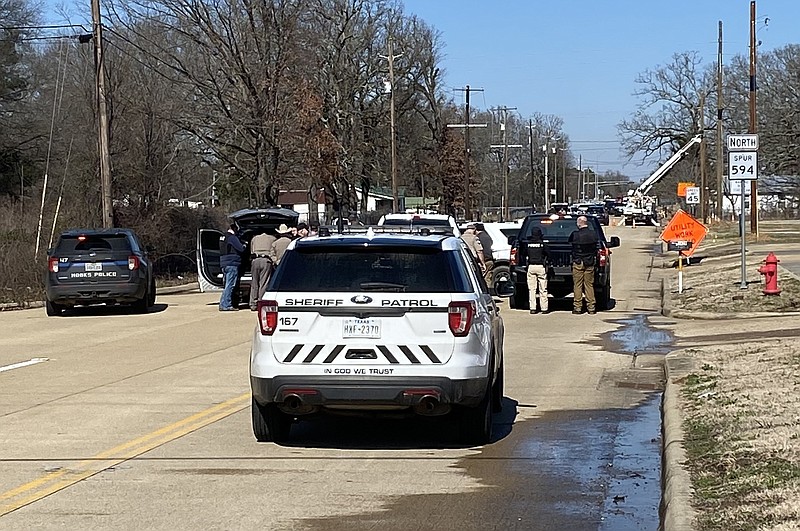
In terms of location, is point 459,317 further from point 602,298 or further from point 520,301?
point 520,301

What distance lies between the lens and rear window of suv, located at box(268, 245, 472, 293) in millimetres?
9289

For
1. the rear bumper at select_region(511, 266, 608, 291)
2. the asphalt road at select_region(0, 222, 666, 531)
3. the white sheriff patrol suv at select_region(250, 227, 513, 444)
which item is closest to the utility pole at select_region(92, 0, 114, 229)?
the rear bumper at select_region(511, 266, 608, 291)

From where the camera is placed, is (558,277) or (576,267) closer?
(576,267)

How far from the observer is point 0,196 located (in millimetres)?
45250

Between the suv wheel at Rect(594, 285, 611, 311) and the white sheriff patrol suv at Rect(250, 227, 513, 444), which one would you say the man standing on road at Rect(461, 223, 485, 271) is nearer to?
the suv wheel at Rect(594, 285, 611, 311)

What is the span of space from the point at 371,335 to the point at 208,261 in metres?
18.2

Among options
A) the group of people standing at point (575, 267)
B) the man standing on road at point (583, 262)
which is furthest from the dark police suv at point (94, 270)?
the man standing on road at point (583, 262)

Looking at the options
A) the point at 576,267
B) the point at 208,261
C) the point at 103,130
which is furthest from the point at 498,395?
the point at 103,130

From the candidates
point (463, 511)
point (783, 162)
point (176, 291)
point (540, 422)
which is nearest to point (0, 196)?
point (176, 291)

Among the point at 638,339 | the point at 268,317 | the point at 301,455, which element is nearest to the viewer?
the point at 268,317

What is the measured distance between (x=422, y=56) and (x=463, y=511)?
7198 cm

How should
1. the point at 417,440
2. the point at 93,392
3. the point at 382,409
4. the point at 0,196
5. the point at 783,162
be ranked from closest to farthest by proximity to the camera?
the point at 382,409 → the point at 417,440 → the point at 93,392 → the point at 0,196 → the point at 783,162

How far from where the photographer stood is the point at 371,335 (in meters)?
9.09

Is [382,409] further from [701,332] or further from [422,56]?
[422,56]
